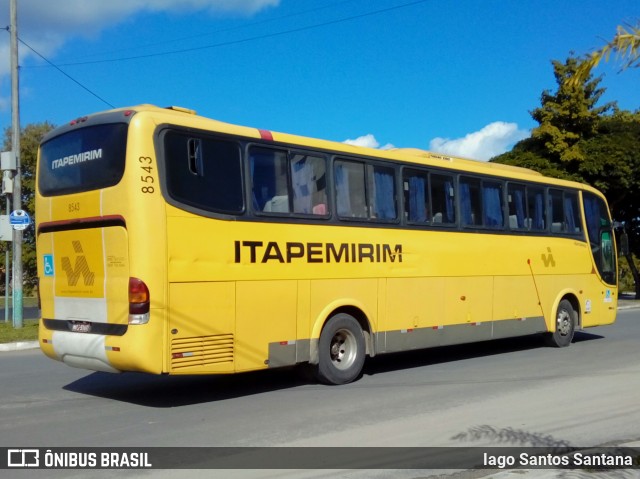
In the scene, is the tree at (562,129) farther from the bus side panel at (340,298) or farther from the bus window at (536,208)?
the bus side panel at (340,298)

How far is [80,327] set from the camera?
334 inches

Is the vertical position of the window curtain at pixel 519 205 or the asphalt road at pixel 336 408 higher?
the window curtain at pixel 519 205

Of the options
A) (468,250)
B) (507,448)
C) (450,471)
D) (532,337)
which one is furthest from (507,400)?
(532,337)

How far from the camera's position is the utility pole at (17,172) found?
1792cm

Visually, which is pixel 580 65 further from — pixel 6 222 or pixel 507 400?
pixel 6 222

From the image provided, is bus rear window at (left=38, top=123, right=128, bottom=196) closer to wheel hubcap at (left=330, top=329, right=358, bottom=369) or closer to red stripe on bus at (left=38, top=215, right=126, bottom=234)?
red stripe on bus at (left=38, top=215, right=126, bottom=234)

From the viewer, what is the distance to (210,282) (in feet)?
27.4

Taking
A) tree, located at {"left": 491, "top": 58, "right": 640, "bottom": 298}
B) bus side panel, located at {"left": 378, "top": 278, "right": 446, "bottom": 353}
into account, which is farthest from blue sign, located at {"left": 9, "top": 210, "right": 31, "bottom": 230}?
tree, located at {"left": 491, "top": 58, "right": 640, "bottom": 298}

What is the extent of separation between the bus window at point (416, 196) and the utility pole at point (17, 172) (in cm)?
1123

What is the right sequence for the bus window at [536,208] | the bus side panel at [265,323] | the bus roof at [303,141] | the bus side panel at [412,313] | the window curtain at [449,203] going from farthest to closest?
1. the bus window at [536,208]
2. the window curtain at [449,203]
3. the bus side panel at [412,313]
4. the bus side panel at [265,323]
5. the bus roof at [303,141]

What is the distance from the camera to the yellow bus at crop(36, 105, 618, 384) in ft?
25.9

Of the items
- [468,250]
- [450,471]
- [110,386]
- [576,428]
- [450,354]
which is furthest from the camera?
[450,354]

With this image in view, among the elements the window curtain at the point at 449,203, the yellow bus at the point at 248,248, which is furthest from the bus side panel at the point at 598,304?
the window curtain at the point at 449,203

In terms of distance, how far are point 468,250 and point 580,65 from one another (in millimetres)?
7939
